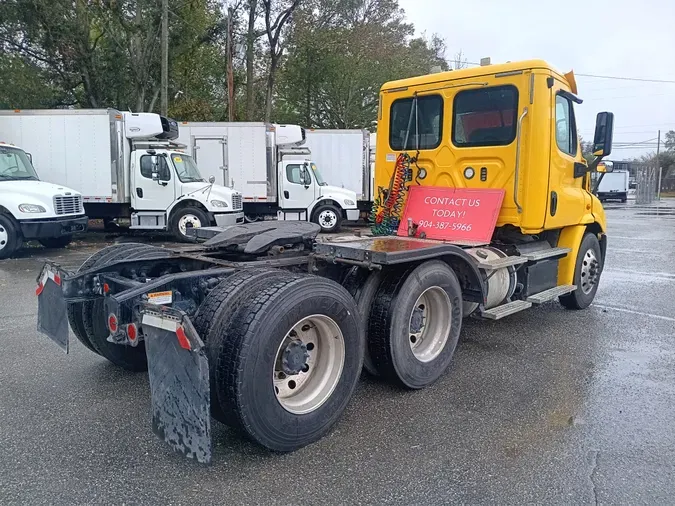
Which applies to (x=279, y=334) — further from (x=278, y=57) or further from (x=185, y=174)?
(x=278, y=57)

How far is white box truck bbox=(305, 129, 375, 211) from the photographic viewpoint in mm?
20562

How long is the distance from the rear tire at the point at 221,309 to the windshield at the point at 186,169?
12.6 meters

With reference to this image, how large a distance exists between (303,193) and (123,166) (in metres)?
5.63

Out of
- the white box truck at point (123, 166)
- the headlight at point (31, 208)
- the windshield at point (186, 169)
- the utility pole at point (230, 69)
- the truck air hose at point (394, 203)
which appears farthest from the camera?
the utility pole at point (230, 69)

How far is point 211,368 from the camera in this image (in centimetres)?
318

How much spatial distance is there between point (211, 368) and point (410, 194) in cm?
413

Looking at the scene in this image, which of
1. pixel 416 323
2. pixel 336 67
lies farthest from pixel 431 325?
pixel 336 67

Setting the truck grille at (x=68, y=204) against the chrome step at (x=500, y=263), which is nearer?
the chrome step at (x=500, y=263)

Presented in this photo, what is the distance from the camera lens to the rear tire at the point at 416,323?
4.30 meters

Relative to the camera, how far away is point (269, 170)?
709 inches

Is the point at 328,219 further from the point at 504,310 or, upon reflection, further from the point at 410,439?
the point at 410,439

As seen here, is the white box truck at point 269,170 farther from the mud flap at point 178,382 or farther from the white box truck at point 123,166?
the mud flap at point 178,382

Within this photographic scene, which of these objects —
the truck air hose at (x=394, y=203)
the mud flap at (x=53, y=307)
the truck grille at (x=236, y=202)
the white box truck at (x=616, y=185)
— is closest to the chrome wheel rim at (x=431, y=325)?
the truck air hose at (x=394, y=203)

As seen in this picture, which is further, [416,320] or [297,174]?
[297,174]
